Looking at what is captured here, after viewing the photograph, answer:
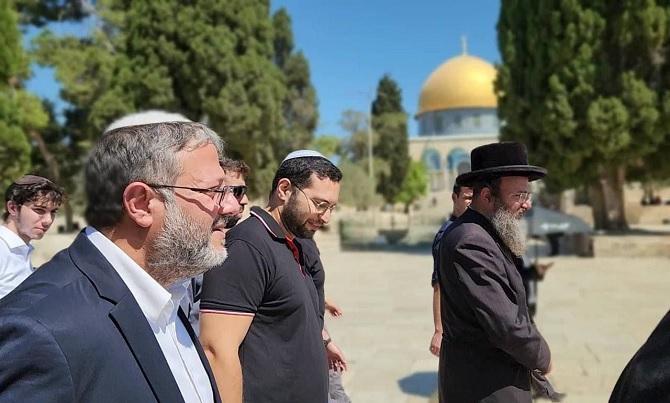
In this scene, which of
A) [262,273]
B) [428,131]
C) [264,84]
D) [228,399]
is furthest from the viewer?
[428,131]

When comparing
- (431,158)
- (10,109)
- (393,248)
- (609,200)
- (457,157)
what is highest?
(431,158)

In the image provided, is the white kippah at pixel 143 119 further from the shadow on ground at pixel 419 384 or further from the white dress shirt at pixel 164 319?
the shadow on ground at pixel 419 384

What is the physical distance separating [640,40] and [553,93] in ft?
Result: 9.04

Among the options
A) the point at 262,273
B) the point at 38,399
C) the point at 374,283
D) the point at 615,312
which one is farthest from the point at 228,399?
the point at 374,283

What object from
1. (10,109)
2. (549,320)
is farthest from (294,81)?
(549,320)

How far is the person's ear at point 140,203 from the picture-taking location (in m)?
1.44

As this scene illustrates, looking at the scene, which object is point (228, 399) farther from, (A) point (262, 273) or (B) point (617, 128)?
(B) point (617, 128)

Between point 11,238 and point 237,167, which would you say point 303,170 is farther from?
point 11,238

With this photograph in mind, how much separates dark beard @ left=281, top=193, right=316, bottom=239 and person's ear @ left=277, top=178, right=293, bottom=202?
29 millimetres

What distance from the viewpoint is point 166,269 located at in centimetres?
Answer: 150

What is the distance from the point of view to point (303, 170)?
110 inches

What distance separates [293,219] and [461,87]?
63.7 m

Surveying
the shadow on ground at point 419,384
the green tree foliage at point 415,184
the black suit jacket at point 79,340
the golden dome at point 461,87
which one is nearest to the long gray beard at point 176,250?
the black suit jacket at point 79,340

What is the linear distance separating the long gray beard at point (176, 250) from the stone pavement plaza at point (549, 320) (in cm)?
418
